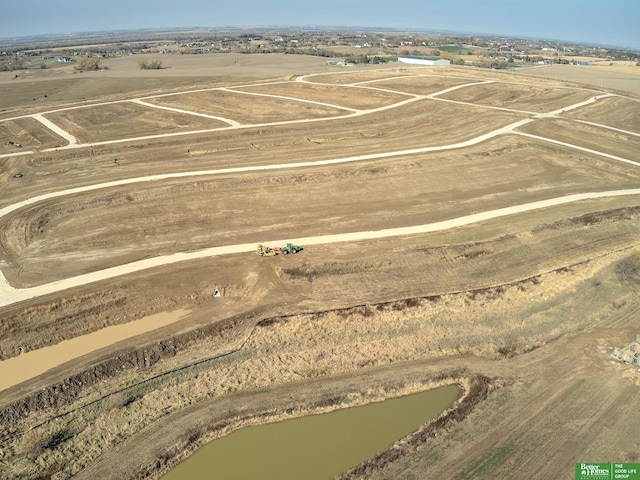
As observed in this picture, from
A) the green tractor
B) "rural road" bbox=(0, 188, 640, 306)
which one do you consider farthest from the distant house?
the green tractor

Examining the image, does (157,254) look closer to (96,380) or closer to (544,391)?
(96,380)

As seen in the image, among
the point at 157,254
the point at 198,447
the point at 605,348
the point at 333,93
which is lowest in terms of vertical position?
the point at 198,447

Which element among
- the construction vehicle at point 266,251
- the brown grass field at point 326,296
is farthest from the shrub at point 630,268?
the construction vehicle at point 266,251

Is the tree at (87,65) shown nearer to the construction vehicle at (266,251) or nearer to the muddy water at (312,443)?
the construction vehicle at (266,251)

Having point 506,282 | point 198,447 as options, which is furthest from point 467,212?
point 198,447

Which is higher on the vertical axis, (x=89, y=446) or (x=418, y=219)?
(x=418, y=219)

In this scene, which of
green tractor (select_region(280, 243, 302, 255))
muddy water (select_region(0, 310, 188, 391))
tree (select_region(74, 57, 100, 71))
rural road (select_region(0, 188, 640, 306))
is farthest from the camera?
tree (select_region(74, 57, 100, 71))

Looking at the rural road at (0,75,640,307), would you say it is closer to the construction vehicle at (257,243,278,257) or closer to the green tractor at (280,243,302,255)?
the construction vehicle at (257,243,278,257)
